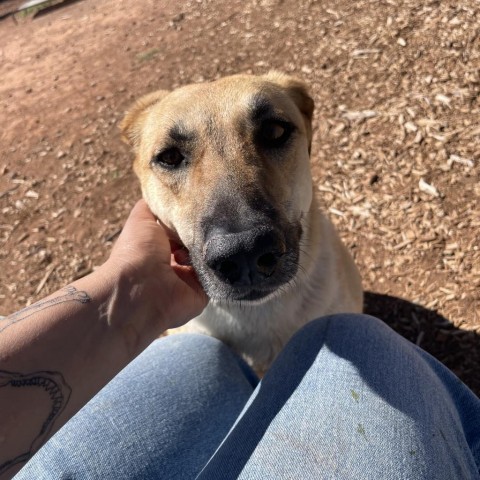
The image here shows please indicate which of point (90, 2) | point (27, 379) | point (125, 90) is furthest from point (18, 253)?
point (90, 2)

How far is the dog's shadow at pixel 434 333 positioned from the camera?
313 centimetres

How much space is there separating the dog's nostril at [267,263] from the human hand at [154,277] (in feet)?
1.56

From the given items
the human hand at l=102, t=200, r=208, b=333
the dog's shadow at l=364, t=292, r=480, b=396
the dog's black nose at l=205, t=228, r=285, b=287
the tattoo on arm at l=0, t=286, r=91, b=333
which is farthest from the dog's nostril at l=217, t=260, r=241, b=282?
the dog's shadow at l=364, t=292, r=480, b=396

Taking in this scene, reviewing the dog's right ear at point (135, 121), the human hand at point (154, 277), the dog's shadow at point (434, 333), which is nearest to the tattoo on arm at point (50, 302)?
the human hand at point (154, 277)

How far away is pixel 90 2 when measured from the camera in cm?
860

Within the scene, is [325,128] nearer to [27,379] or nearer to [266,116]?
[266,116]

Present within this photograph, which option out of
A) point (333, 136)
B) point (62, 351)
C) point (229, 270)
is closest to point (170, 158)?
point (229, 270)

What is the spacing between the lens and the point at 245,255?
1925 mm

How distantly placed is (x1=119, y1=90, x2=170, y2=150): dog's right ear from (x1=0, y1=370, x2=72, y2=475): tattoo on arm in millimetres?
1824

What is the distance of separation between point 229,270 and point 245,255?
12 centimetres

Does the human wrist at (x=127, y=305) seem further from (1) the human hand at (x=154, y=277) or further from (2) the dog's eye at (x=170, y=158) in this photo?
(2) the dog's eye at (x=170, y=158)

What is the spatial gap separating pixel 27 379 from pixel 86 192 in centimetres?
381

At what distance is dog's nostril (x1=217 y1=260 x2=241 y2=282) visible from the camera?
6.43 feet

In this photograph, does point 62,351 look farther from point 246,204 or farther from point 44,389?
point 246,204
